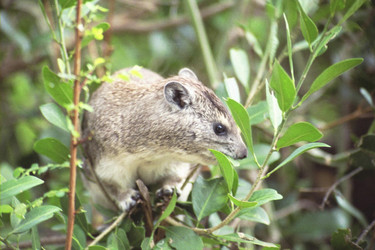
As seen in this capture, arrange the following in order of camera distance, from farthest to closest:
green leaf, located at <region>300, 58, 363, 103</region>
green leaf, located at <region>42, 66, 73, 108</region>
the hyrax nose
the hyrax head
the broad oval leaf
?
the hyrax head
the hyrax nose
the broad oval leaf
green leaf, located at <region>42, 66, 73, 108</region>
green leaf, located at <region>300, 58, 363, 103</region>

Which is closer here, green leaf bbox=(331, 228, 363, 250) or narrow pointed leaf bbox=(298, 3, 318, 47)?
narrow pointed leaf bbox=(298, 3, 318, 47)

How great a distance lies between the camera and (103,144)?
10.7 ft

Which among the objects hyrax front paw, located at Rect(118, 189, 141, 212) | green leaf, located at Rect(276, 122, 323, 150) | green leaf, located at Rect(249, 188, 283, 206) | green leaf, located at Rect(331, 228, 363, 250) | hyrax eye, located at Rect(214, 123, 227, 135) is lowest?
green leaf, located at Rect(331, 228, 363, 250)

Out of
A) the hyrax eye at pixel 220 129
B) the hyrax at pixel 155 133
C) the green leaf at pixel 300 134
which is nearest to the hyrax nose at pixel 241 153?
the hyrax at pixel 155 133

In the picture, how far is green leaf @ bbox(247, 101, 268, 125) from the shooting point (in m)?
2.76

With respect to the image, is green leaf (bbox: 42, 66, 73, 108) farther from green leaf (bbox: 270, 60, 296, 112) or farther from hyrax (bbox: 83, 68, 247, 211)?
hyrax (bbox: 83, 68, 247, 211)

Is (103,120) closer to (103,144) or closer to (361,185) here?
(103,144)

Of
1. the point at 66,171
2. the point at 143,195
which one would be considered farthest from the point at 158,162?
the point at 66,171

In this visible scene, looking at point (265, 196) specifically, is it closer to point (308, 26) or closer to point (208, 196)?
point (208, 196)

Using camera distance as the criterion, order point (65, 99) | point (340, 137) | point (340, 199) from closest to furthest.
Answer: point (65, 99)
point (340, 199)
point (340, 137)

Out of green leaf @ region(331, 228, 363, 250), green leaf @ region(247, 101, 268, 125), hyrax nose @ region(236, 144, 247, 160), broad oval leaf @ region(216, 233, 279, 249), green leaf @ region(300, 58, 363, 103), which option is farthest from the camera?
hyrax nose @ region(236, 144, 247, 160)

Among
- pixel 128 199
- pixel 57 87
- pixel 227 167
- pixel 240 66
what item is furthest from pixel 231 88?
pixel 128 199

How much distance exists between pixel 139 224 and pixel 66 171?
1.89 meters

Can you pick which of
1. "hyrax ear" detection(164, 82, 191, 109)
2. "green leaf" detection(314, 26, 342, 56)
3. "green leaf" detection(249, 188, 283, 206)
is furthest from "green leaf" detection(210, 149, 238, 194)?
"hyrax ear" detection(164, 82, 191, 109)
